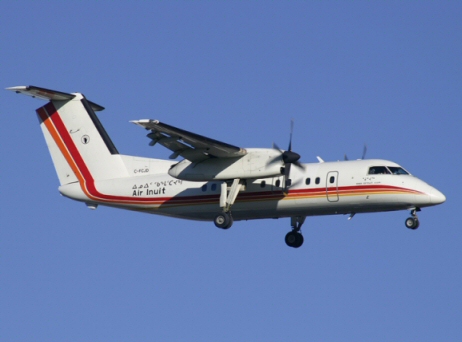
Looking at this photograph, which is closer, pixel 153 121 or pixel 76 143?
pixel 153 121

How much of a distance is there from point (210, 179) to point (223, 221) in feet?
4.16

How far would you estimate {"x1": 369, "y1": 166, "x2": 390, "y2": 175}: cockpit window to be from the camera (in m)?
22.1

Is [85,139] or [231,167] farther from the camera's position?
[85,139]

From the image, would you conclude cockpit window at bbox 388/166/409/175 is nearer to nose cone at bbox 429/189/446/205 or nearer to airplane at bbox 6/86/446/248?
airplane at bbox 6/86/446/248

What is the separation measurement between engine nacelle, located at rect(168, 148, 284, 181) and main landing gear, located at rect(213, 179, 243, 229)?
1.15 feet

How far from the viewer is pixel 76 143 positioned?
1006 inches

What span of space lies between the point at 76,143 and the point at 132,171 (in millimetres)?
2167

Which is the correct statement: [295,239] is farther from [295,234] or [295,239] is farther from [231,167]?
[231,167]

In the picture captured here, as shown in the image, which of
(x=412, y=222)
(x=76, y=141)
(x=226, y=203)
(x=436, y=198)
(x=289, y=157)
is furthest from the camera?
(x=76, y=141)

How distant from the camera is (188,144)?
22125 mm

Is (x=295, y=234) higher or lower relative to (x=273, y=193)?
lower

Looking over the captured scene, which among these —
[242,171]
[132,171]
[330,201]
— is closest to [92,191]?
[132,171]

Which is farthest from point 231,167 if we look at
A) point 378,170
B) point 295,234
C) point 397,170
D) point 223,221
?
point 397,170

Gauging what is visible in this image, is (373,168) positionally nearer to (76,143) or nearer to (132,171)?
(132,171)
